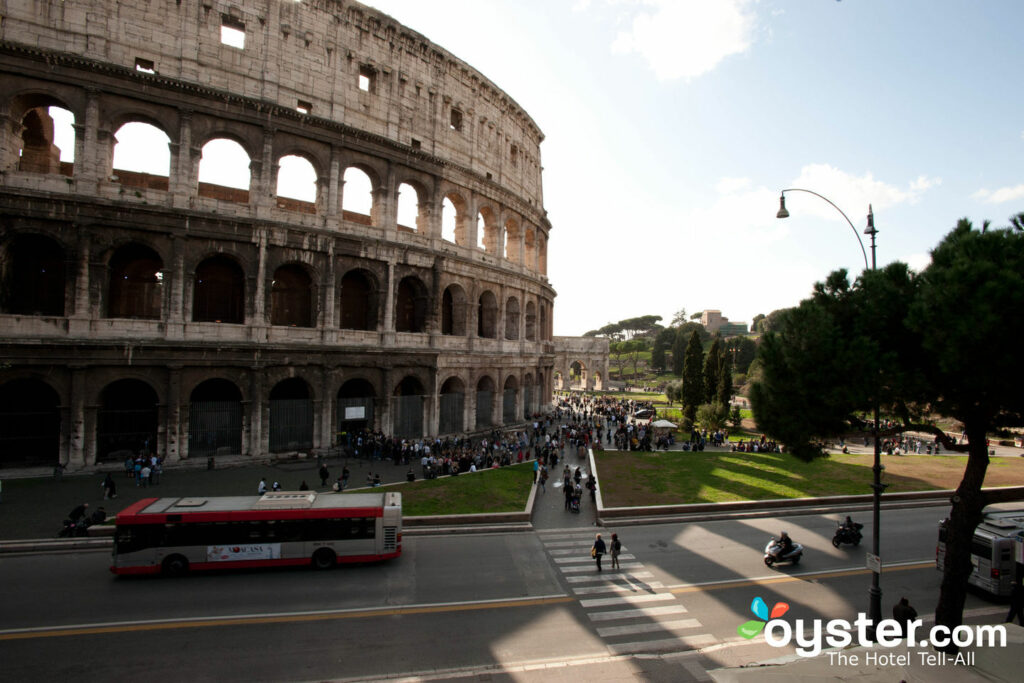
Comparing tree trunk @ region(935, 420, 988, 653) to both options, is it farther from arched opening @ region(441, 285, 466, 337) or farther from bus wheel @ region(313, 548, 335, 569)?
arched opening @ region(441, 285, 466, 337)

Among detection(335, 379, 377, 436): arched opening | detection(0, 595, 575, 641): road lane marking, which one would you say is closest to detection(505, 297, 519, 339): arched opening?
detection(335, 379, 377, 436): arched opening

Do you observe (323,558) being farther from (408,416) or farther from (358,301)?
(358,301)

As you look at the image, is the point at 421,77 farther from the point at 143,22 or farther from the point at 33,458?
the point at 33,458

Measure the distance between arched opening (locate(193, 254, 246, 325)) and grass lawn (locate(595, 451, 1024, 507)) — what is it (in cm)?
2089

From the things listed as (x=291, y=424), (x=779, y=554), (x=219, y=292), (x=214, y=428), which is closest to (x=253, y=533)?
(x=214, y=428)

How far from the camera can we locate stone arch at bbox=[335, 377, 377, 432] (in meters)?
28.9

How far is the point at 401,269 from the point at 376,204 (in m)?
4.07

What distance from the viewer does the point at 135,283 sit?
1010 inches

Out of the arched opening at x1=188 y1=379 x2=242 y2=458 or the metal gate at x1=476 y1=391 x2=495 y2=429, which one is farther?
the metal gate at x1=476 y1=391 x2=495 y2=429

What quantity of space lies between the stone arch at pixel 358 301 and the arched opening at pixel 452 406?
6.80 m

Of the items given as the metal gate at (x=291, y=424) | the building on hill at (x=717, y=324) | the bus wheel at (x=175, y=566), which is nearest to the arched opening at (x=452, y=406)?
the metal gate at (x=291, y=424)

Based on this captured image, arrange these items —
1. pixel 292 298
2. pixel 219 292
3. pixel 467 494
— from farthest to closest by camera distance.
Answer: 1. pixel 292 298
2. pixel 219 292
3. pixel 467 494

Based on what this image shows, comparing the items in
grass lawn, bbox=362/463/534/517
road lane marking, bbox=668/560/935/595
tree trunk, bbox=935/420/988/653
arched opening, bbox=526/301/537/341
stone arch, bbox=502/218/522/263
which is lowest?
road lane marking, bbox=668/560/935/595

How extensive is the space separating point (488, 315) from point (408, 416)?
1025cm
